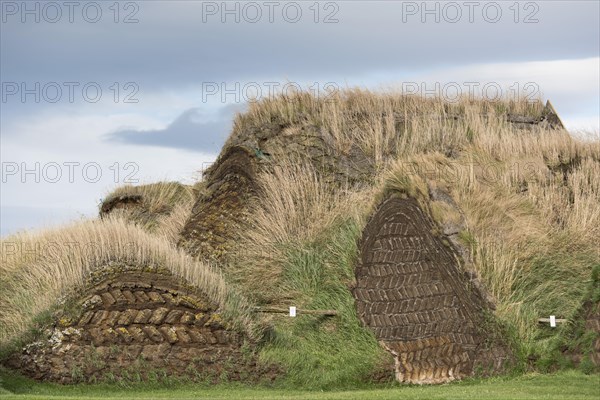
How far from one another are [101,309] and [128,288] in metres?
0.61

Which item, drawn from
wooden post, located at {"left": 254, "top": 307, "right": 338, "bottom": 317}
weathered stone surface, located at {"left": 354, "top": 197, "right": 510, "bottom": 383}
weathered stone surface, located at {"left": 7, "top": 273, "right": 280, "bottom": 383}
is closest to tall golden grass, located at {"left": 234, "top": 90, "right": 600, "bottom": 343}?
weathered stone surface, located at {"left": 354, "top": 197, "right": 510, "bottom": 383}

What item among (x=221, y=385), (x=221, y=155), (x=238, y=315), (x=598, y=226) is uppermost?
(x=221, y=155)

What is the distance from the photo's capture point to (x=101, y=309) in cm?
1758

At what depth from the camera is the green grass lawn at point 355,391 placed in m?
13.2

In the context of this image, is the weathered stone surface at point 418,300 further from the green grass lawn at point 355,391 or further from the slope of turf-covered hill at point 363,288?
the green grass lawn at point 355,391

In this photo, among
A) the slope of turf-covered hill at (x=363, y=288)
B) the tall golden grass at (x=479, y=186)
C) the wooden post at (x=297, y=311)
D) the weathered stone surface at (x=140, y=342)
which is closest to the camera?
the slope of turf-covered hill at (x=363, y=288)

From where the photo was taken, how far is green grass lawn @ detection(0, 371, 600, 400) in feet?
43.3

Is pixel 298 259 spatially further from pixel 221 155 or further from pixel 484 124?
pixel 484 124

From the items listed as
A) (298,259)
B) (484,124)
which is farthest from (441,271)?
(484,124)

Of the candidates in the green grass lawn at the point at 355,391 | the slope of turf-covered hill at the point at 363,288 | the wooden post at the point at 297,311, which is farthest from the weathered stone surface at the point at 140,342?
the wooden post at the point at 297,311

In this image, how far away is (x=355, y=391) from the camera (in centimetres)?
1560

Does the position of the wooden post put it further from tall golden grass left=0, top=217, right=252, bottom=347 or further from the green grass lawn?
the green grass lawn

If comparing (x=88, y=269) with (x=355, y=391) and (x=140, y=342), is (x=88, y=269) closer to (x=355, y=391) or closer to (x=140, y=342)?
(x=140, y=342)

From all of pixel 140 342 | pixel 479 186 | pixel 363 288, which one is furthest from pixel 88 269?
pixel 479 186
